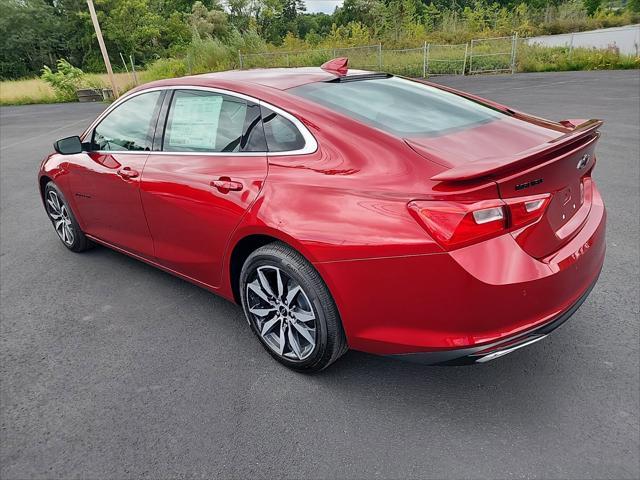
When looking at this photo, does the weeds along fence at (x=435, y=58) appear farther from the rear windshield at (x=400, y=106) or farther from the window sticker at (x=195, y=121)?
the window sticker at (x=195, y=121)

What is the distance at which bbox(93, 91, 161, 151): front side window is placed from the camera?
334 centimetres

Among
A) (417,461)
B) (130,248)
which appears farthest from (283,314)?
(130,248)

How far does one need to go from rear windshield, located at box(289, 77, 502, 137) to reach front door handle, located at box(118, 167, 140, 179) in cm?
132

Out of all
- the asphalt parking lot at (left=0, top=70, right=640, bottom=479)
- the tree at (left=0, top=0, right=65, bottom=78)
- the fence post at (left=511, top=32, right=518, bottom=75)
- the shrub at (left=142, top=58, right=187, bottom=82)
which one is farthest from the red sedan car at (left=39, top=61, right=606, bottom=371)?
the tree at (left=0, top=0, right=65, bottom=78)

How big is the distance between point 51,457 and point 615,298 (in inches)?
134

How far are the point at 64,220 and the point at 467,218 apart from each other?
13.3ft

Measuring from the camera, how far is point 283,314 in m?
2.61

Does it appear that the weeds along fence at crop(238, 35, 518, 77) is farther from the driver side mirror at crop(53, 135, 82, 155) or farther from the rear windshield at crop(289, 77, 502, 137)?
the rear windshield at crop(289, 77, 502, 137)

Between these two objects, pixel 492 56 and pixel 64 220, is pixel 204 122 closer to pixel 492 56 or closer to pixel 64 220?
pixel 64 220

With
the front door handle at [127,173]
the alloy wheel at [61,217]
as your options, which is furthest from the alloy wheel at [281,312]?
the alloy wheel at [61,217]

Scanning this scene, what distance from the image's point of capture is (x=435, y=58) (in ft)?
83.3

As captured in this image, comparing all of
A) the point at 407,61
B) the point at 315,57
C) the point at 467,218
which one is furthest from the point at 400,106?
the point at 315,57

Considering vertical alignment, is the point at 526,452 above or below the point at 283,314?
below

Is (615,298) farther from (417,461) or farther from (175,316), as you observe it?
(175,316)
